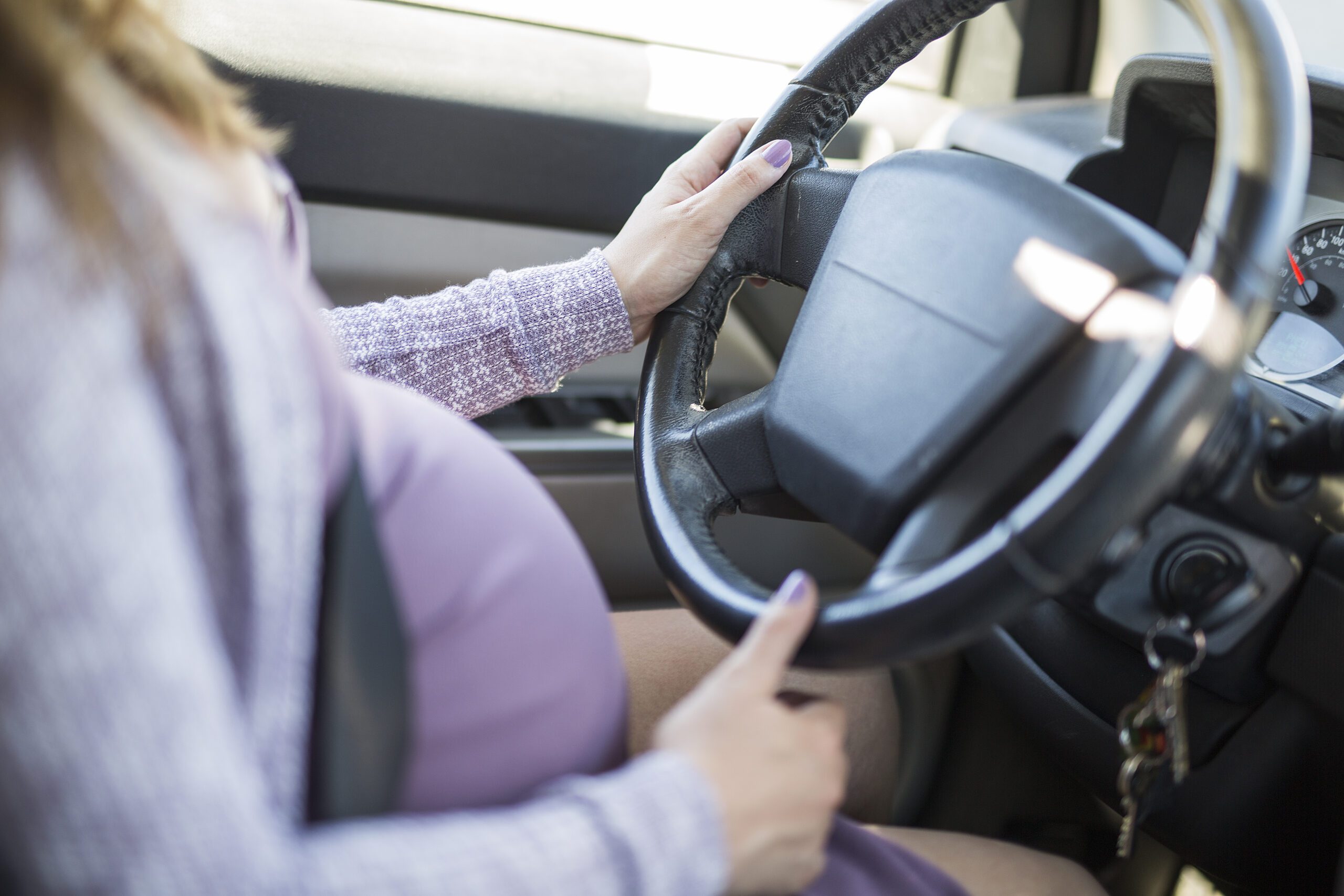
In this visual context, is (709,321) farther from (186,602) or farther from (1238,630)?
(186,602)

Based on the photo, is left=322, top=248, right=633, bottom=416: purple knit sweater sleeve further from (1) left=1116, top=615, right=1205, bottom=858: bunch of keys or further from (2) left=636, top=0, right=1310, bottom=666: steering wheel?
(1) left=1116, top=615, right=1205, bottom=858: bunch of keys

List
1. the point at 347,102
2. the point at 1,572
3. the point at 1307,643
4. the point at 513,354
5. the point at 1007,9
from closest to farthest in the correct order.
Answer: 1. the point at 1,572
2. the point at 1307,643
3. the point at 513,354
4. the point at 347,102
5. the point at 1007,9

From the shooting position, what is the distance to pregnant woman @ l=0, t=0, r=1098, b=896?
1.13 feet

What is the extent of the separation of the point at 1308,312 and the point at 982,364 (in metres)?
0.48

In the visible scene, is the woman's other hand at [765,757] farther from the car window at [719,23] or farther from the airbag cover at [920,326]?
the car window at [719,23]

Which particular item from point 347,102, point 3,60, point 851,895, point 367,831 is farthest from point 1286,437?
point 347,102

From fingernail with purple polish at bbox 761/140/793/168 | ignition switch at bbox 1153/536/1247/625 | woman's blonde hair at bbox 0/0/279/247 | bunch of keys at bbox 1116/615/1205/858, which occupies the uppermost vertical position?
woman's blonde hair at bbox 0/0/279/247

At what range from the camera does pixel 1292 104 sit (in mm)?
527

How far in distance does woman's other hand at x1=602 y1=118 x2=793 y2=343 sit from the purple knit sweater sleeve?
0.02m

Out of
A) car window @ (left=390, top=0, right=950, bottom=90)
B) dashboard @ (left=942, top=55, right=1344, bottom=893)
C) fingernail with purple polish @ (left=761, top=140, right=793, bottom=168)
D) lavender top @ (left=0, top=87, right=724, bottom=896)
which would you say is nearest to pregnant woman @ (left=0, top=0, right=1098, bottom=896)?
lavender top @ (left=0, top=87, right=724, bottom=896)

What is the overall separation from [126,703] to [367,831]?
0.38ft

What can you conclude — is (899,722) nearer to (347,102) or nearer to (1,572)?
(1,572)

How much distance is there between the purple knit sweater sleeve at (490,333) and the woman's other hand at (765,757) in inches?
16.8

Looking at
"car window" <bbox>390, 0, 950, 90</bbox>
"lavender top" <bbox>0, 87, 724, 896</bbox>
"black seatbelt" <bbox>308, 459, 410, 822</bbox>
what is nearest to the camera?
"lavender top" <bbox>0, 87, 724, 896</bbox>
